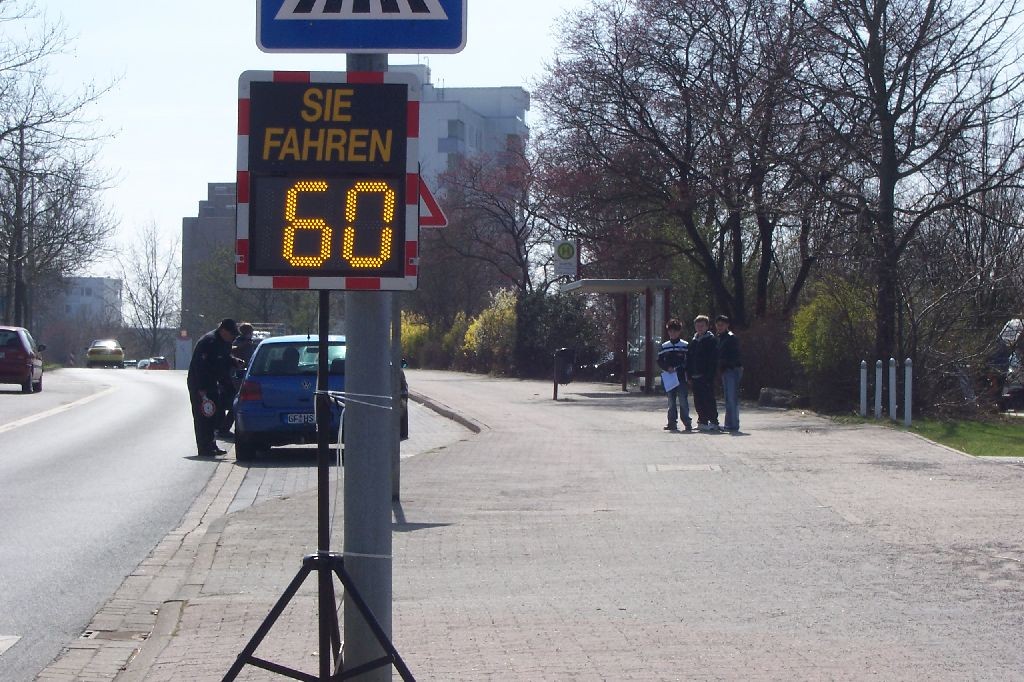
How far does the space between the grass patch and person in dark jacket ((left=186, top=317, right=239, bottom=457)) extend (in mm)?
9246

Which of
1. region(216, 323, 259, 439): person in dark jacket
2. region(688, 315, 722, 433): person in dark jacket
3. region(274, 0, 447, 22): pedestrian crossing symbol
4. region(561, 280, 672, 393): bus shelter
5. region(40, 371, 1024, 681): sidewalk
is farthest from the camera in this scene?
region(561, 280, 672, 393): bus shelter

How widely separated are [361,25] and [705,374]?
13666 millimetres

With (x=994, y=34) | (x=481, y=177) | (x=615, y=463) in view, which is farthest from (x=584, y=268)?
(x=615, y=463)

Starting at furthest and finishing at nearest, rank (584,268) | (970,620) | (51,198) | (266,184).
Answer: (51,198), (584,268), (970,620), (266,184)

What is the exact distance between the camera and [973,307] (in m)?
20.2

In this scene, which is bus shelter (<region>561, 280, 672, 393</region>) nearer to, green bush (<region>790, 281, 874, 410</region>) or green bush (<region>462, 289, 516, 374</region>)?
green bush (<region>790, 281, 874, 410</region>)

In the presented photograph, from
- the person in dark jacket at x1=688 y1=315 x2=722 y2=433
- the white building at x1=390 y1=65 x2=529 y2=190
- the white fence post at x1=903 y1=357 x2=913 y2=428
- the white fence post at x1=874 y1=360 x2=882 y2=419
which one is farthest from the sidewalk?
the white building at x1=390 y1=65 x2=529 y2=190

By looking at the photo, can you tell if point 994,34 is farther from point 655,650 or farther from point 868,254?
point 655,650

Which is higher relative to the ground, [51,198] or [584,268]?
[51,198]

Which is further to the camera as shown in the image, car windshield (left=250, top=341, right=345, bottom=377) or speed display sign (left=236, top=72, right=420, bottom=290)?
car windshield (left=250, top=341, right=345, bottom=377)

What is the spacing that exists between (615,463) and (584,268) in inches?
1046

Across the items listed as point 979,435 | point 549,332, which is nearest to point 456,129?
point 549,332

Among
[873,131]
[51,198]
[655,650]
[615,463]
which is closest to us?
[655,650]

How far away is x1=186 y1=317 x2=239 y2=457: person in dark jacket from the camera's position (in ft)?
53.9
